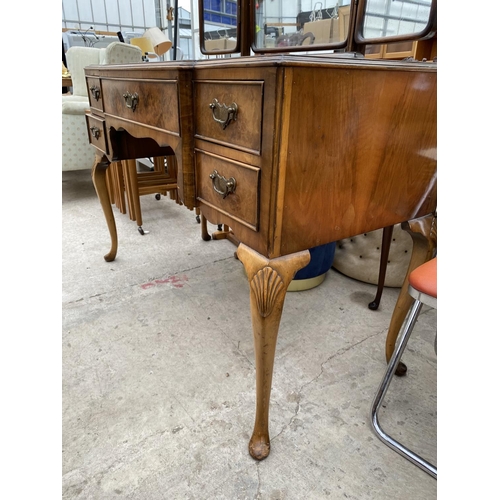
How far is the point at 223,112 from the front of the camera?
2.69 ft

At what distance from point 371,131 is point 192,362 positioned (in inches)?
39.2

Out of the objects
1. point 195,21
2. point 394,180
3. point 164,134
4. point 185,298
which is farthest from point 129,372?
point 195,21

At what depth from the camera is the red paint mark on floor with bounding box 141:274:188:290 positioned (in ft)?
6.16

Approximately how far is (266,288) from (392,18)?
0.92 metres

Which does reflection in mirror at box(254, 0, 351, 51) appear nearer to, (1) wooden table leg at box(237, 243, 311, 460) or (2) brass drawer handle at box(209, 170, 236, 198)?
(2) brass drawer handle at box(209, 170, 236, 198)

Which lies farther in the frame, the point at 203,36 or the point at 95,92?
the point at 203,36

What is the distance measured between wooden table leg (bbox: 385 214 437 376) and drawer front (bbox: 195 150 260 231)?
562 millimetres

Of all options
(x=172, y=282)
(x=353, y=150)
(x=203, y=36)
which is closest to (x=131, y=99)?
(x=203, y=36)

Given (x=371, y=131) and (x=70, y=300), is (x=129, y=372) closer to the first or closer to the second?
(x=70, y=300)

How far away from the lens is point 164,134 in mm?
1067

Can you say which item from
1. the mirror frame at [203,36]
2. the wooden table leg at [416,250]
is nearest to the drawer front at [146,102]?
the mirror frame at [203,36]

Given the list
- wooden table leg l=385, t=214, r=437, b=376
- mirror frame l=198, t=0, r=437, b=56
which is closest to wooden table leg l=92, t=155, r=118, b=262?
mirror frame l=198, t=0, r=437, b=56

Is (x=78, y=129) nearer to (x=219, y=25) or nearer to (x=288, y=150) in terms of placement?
(x=219, y=25)

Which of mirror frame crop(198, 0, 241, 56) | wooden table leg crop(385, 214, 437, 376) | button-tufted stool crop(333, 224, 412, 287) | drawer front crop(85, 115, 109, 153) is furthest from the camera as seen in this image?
button-tufted stool crop(333, 224, 412, 287)
